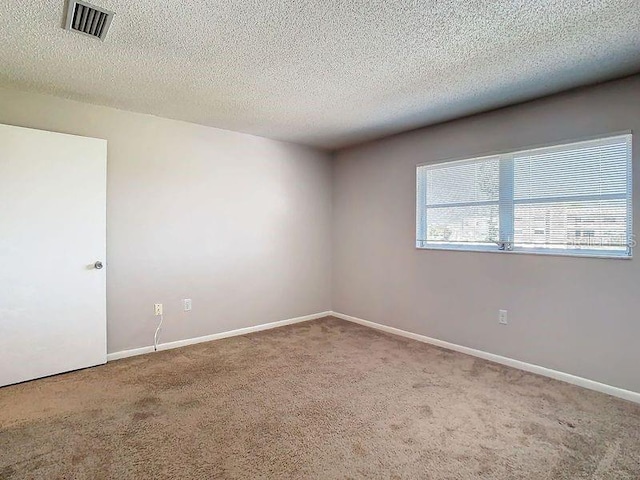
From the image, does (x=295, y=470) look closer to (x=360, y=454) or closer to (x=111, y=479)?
(x=360, y=454)

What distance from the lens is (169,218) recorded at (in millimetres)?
3592

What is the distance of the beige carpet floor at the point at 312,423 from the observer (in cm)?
176

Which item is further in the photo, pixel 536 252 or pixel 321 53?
pixel 536 252

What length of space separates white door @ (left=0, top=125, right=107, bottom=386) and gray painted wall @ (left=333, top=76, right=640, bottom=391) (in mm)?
2894

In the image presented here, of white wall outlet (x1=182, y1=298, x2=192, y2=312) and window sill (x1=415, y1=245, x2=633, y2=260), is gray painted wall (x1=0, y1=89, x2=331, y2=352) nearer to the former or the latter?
white wall outlet (x1=182, y1=298, x2=192, y2=312)

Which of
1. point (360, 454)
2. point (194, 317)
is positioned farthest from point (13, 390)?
point (360, 454)

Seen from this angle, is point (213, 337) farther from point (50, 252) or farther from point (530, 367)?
A: point (530, 367)

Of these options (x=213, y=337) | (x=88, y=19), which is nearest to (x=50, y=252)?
(x=213, y=337)

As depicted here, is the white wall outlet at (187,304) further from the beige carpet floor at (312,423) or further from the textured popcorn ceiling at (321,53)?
the textured popcorn ceiling at (321,53)

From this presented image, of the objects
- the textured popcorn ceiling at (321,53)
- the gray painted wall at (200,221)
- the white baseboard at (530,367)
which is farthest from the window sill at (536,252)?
the gray painted wall at (200,221)

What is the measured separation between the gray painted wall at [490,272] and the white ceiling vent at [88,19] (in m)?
3.02

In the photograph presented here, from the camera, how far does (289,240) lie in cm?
456

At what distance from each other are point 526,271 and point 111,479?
10.6 feet

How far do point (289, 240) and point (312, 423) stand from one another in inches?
105
